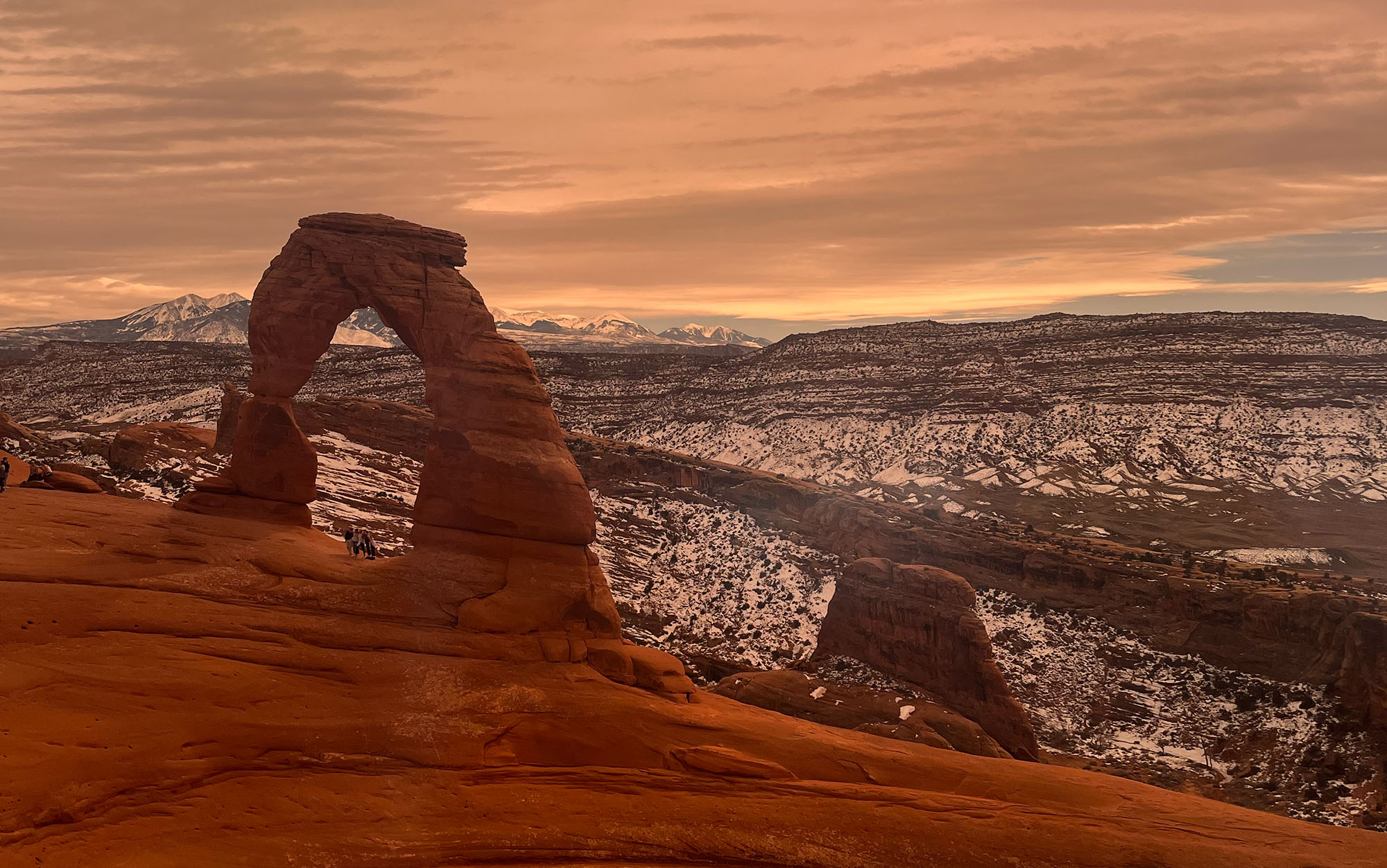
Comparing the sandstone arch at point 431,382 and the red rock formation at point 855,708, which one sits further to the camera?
the red rock formation at point 855,708

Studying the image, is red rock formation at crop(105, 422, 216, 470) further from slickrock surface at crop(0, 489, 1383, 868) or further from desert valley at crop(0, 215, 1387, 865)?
slickrock surface at crop(0, 489, 1383, 868)

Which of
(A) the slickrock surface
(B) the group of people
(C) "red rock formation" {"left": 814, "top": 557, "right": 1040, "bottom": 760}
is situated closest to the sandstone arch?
(B) the group of people

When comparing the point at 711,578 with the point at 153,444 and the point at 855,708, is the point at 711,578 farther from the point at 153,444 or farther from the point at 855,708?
the point at 153,444

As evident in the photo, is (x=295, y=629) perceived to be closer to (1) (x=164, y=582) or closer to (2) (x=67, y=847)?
(1) (x=164, y=582)

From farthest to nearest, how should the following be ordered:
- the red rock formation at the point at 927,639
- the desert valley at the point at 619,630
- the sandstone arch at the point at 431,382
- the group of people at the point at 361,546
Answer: the red rock formation at the point at 927,639
the group of people at the point at 361,546
the sandstone arch at the point at 431,382
the desert valley at the point at 619,630

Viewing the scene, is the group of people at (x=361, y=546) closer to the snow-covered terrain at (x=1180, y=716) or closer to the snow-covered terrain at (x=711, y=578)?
the snow-covered terrain at (x=711, y=578)

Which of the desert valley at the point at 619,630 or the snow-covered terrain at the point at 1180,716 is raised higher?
the desert valley at the point at 619,630

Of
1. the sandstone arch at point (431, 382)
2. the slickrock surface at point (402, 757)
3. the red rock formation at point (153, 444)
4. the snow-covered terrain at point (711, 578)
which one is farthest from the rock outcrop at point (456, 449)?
the red rock formation at point (153, 444)

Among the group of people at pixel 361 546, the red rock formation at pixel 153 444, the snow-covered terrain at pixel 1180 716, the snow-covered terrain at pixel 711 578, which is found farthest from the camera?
the snow-covered terrain at pixel 711 578

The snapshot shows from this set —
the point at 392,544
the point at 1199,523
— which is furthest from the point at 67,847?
the point at 1199,523
